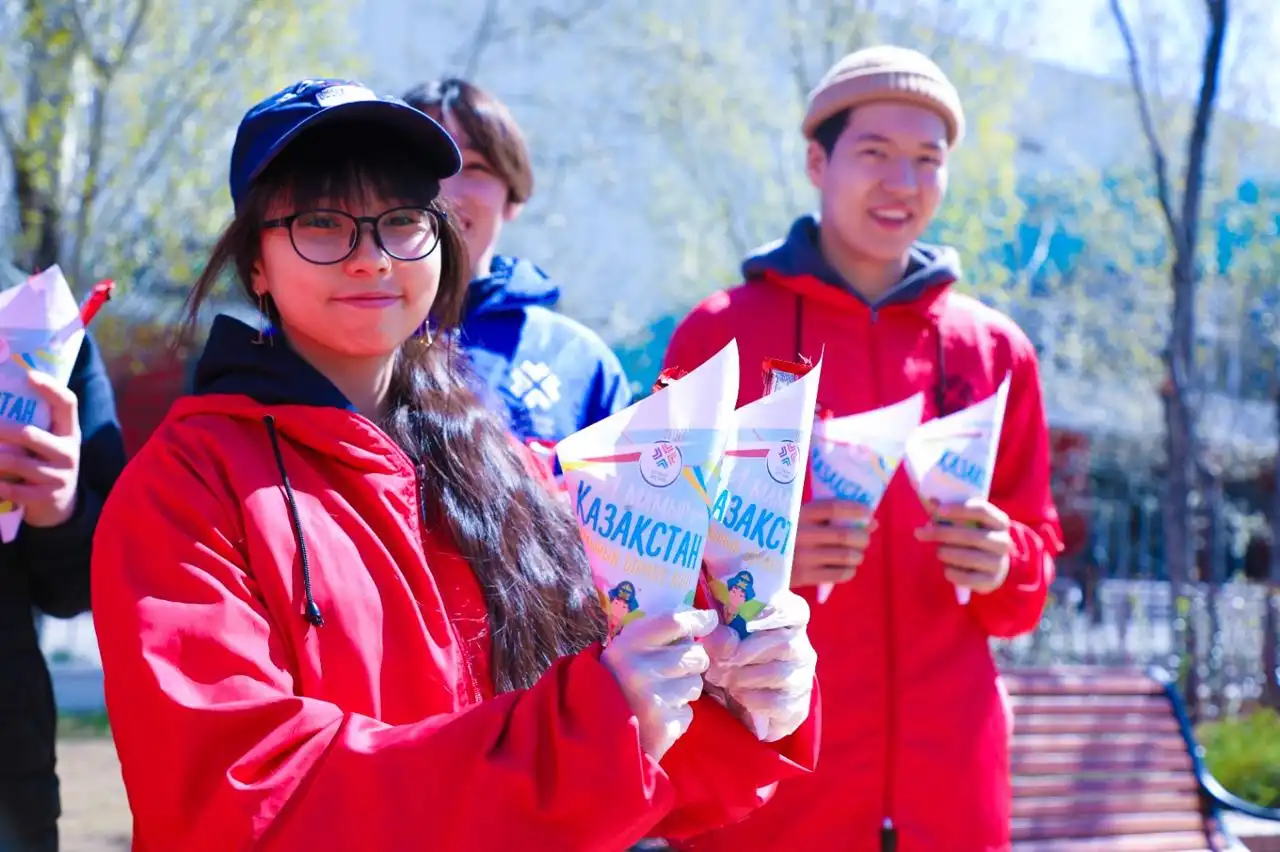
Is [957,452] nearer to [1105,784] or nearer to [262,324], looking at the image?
[262,324]

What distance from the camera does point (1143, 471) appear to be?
72.3ft

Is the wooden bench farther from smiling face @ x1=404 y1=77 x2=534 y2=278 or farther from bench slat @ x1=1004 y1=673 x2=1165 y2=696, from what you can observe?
smiling face @ x1=404 y1=77 x2=534 y2=278

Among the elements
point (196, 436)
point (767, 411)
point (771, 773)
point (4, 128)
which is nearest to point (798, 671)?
point (771, 773)

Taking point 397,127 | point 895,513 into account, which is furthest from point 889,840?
point 397,127

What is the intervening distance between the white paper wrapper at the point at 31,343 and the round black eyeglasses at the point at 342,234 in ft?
3.03

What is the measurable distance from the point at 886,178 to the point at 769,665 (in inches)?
69.8

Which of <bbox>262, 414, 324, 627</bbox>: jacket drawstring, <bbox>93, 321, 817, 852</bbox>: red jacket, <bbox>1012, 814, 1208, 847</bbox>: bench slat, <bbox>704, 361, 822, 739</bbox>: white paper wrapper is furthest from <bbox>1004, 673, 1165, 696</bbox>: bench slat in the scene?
<bbox>262, 414, 324, 627</bbox>: jacket drawstring

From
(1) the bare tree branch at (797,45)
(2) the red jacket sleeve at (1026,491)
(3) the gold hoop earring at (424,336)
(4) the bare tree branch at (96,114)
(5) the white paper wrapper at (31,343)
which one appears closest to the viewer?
(3) the gold hoop earring at (424,336)

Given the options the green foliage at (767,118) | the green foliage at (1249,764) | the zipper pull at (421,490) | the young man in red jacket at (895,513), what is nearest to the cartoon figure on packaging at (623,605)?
the zipper pull at (421,490)

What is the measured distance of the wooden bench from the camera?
445cm

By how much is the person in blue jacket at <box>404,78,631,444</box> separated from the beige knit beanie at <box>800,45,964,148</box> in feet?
2.70

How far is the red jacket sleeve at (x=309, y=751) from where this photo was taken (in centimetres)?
149

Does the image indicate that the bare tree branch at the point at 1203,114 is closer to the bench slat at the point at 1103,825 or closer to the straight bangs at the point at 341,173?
the bench slat at the point at 1103,825

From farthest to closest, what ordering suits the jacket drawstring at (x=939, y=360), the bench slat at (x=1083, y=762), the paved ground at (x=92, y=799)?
the paved ground at (x=92, y=799) → the bench slat at (x=1083, y=762) → the jacket drawstring at (x=939, y=360)
